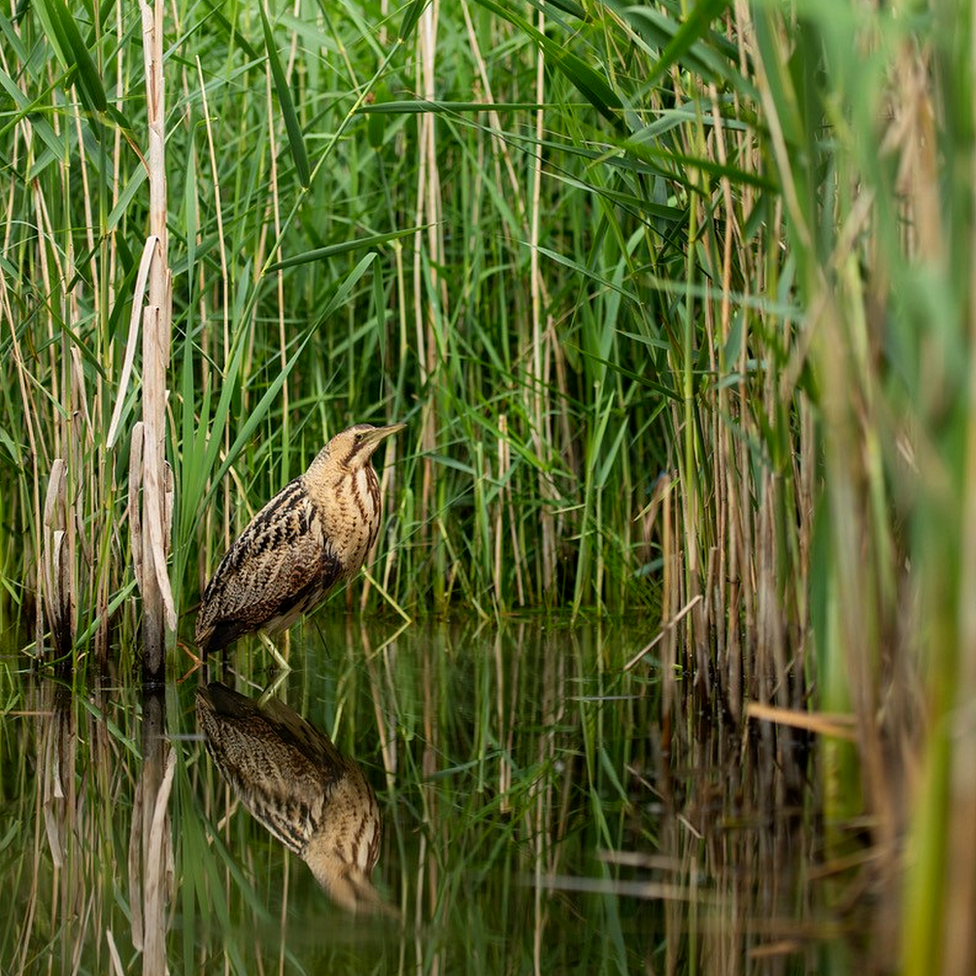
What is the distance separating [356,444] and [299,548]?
1.50 feet

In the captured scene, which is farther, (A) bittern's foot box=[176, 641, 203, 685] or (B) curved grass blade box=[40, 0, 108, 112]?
(A) bittern's foot box=[176, 641, 203, 685]

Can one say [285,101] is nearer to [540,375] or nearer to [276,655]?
[276,655]

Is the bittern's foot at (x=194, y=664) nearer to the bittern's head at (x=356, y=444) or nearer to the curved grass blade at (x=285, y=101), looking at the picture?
the bittern's head at (x=356, y=444)

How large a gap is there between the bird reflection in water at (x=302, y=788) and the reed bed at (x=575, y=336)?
0.59 meters

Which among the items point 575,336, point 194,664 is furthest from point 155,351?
point 575,336

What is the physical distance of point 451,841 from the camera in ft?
9.99

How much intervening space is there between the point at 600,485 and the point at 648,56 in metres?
2.12

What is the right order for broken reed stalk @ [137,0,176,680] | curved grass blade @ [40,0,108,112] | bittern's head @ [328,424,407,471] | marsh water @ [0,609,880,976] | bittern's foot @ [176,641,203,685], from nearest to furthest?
1. marsh water @ [0,609,880,976]
2. curved grass blade @ [40,0,108,112]
3. broken reed stalk @ [137,0,176,680]
4. bittern's foot @ [176,641,203,685]
5. bittern's head @ [328,424,407,471]

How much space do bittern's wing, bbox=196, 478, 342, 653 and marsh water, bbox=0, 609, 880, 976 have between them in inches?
15.0

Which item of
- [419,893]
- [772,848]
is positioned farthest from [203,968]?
[772,848]

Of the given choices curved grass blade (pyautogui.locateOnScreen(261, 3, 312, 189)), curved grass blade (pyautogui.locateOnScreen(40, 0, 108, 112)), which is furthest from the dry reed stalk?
curved grass blade (pyautogui.locateOnScreen(40, 0, 108, 112))

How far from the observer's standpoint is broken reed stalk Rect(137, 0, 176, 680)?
14.9 feet

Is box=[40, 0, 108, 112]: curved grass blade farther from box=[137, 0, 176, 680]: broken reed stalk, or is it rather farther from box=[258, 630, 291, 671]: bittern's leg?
box=[258, 630, 291, 671]: bittern's leg

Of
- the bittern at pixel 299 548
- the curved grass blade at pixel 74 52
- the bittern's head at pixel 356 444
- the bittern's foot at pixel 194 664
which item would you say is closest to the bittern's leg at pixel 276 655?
the bittern at pixel 299 548
